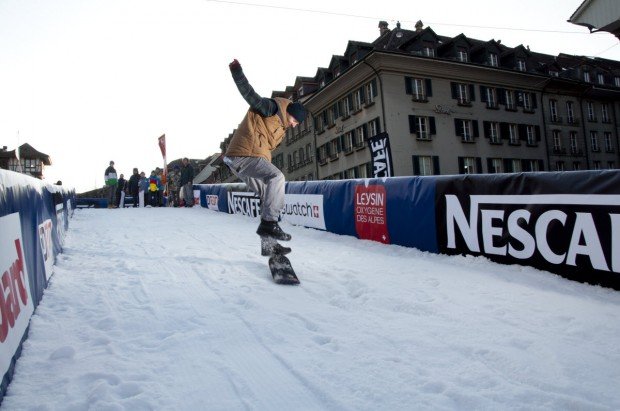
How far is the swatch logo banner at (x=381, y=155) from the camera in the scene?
418 inches

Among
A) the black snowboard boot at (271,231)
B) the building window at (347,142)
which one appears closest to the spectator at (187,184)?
the black snowboard boot at (271,231)

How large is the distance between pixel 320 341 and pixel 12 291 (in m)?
1.98

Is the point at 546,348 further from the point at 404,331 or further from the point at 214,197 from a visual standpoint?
the point at 214,197

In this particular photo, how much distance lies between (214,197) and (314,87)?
26369 millimetres

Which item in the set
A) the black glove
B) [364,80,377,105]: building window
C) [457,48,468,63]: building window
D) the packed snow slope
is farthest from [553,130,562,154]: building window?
the black glove

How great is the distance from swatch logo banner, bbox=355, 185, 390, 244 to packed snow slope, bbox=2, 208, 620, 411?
2.11 metres

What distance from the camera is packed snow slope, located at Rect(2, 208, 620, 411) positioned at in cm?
191

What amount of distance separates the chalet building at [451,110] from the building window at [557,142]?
12cm

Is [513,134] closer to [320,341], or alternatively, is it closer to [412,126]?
[412,126]

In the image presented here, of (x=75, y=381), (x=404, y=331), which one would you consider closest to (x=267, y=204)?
(x=404, y=331)

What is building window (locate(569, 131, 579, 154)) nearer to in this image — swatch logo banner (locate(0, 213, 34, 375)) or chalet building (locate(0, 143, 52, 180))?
swatch logo banner (locate(0, 213, 34, 375))

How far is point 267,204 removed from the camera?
14.6ft

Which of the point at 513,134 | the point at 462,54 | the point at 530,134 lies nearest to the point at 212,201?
the point at 462,54

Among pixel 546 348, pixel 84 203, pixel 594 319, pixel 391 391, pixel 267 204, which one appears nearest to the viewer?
pixel 391 391
